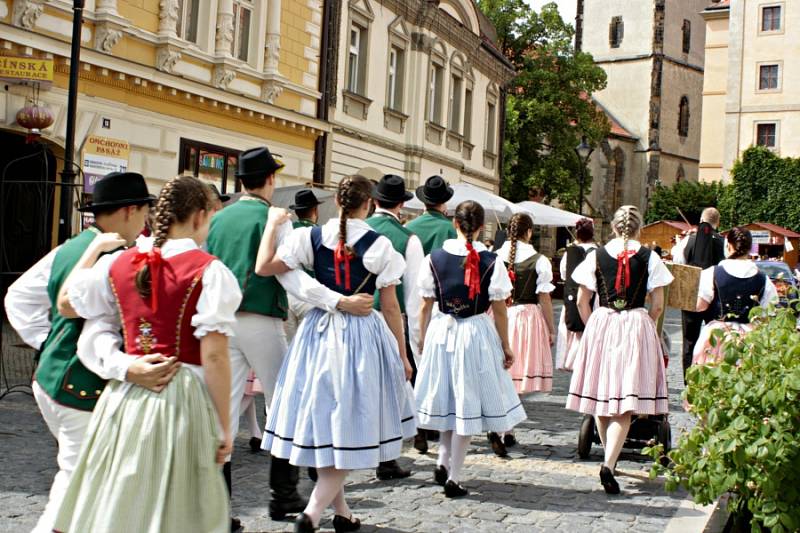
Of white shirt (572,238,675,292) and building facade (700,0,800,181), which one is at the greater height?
building facade (700,0,800,181)

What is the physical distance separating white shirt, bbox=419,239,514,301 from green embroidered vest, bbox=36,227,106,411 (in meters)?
2.96

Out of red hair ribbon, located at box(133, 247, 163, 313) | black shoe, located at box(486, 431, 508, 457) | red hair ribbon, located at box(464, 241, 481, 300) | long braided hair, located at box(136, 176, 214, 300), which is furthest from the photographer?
black shoe, located at box(486, 431, 508, 457)

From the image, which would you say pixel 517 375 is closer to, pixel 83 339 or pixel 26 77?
pixel 83 339

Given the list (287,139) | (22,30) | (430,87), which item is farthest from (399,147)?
(22,30)

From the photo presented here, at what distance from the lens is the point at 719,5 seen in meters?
59.4

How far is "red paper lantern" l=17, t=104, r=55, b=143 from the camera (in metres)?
12.5

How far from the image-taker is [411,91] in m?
24.3

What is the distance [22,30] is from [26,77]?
691 mm

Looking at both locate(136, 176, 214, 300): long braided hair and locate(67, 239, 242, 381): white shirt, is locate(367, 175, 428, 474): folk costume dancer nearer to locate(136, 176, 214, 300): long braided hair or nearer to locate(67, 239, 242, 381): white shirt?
locate(136, 176, 214, 300): long braided hair

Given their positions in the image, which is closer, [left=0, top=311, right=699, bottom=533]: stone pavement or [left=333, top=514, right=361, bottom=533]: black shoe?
[left=333, top=514, right=361, bottom=533]: black shoe

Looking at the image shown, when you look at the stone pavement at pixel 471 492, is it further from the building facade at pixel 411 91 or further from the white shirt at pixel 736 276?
the building facade at pixel 411 91

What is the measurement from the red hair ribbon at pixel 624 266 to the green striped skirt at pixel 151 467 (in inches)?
154

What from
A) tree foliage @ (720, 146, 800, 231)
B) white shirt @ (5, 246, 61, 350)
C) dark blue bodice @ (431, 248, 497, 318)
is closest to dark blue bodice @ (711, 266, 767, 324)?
dark blue bodice @ (431, 248, 497, 318)

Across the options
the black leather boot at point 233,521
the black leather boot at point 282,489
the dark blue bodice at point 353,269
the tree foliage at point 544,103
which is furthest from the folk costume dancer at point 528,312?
the tree foliage at point 544,103
